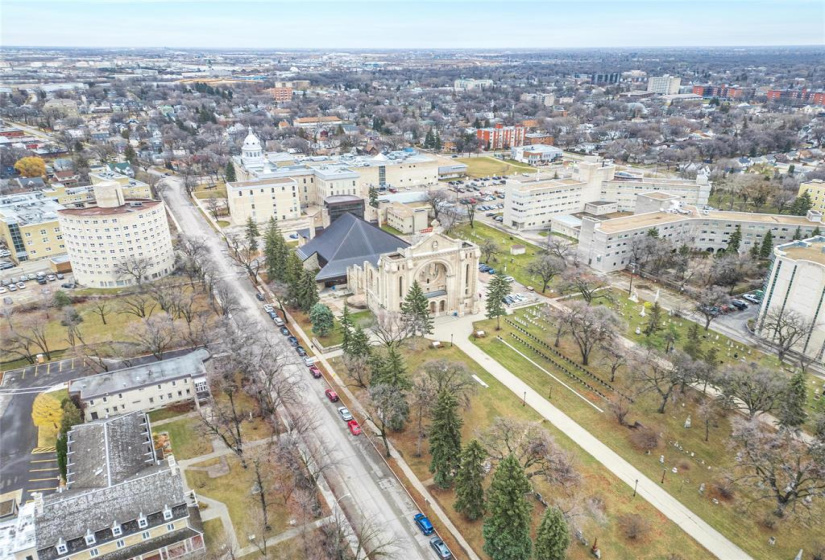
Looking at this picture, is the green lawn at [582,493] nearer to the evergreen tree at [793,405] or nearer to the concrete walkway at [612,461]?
the concrete walkway at [612,461]

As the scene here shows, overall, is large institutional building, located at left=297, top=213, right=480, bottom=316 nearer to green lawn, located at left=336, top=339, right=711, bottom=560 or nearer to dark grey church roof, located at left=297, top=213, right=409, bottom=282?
dark grey church roof, located at left=297, top=213, right=409, bottom=282

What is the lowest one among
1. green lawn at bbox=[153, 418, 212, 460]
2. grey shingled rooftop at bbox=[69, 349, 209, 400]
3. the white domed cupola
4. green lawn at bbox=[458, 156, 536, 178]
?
green lawn at bbox=[458, 156, 536, 178]

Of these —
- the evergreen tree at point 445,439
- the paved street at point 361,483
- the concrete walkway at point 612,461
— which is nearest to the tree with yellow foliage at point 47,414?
the paved street at point 361,483

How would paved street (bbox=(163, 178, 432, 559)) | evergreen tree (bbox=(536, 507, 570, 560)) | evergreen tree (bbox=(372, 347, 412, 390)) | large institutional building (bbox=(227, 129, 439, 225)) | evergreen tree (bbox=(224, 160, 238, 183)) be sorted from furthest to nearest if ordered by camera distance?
1. evergreen tree (bbox=(224, 160, 238, 183))
2. large institutional building (bbox=(227, 129, 439, 225))
3. evergreen tree (bbox=(372, 347, 412, 390))
4. paved street (bbox=(163, 178, 432, 559))
5. evergreen tree (bbox=(536, 507, 570, 560))

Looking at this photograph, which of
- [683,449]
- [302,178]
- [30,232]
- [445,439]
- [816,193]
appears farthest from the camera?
[302,178]

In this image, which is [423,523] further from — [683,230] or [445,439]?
[683,230]

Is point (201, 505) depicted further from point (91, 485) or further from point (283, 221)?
point (283, 221)

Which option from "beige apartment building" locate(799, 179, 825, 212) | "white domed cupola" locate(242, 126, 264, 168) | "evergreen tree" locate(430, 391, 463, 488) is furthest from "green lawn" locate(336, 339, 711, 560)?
"beige apartment building" locate(799, 179, 825, 212)

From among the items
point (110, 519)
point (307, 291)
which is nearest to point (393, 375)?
point (110, 519)
